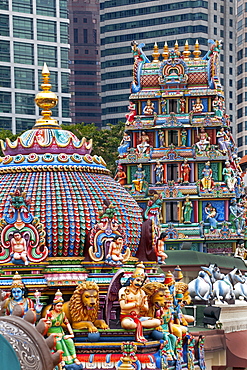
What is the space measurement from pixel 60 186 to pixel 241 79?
11940 cm

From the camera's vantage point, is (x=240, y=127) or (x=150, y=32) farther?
(x=150, y=32)

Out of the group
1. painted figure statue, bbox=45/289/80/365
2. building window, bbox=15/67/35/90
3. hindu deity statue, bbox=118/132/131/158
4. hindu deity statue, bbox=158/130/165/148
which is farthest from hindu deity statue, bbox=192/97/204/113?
building window, bbox=15/67/35/90

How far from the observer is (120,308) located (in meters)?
23.8

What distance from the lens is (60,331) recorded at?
72.8 feet

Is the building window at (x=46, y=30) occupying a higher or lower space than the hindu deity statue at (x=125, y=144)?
higher

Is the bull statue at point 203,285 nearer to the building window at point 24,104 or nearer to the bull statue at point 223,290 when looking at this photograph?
the bull statue at point 223,290

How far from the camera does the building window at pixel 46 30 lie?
392ft

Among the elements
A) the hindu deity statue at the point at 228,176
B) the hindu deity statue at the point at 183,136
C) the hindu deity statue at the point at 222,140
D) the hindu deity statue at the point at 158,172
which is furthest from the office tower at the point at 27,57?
the hindu deity statue at the point at 228,176

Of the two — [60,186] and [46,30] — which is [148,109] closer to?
[60,186]

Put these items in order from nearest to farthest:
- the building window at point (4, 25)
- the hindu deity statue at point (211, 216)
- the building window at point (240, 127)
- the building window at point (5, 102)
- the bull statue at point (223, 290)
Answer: the bull statue at point (223, 290) < the hindu deity statue at point (211, 216) < the building window at point (5, 102) < the building window at point (4, 25) < the building window at point (240, 127)

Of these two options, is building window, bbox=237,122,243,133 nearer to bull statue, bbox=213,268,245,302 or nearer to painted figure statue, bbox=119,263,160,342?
bull statue, bbox=213,268,245,302

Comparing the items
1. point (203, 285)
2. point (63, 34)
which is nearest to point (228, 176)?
point (203, 285)

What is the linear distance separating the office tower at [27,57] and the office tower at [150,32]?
26824 mm

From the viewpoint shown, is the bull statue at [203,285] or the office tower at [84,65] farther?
the office tower at [84,65]
